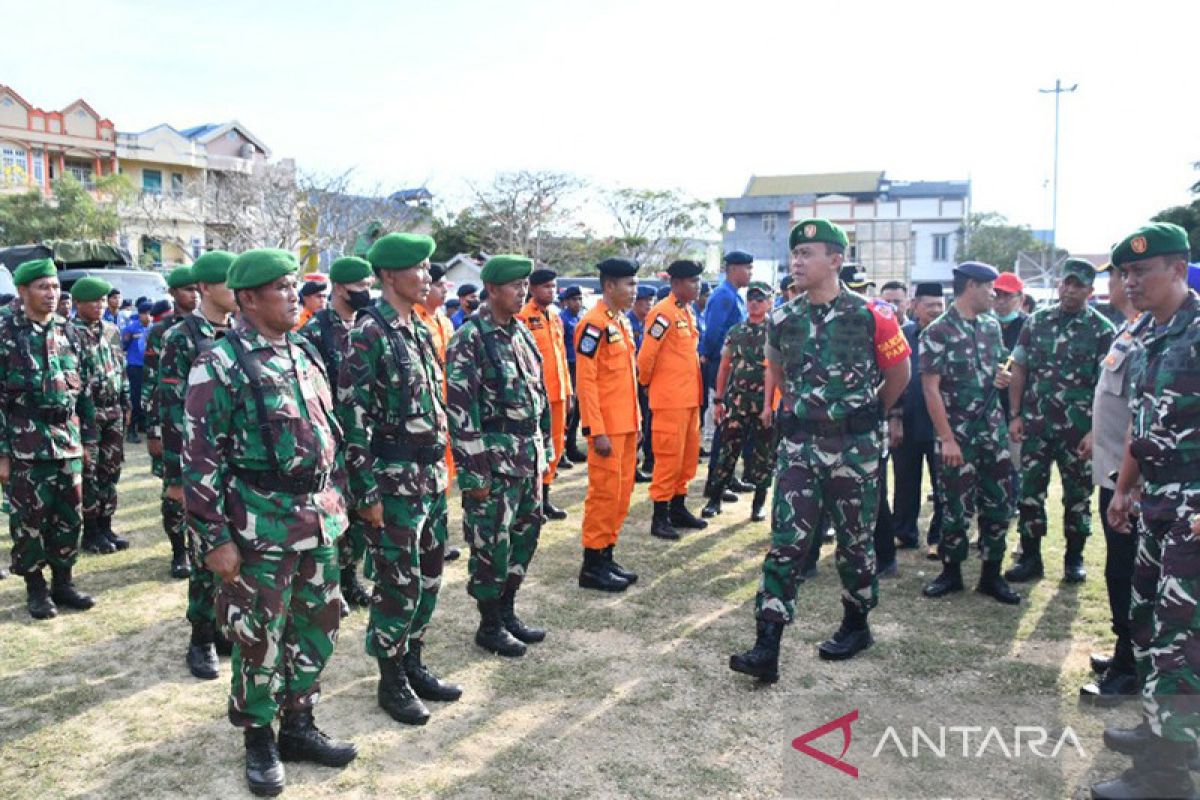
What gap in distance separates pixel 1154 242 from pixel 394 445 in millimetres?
3218

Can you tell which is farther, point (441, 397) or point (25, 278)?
point (25, 278)

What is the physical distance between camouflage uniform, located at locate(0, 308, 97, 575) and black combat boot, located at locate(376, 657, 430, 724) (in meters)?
2.70

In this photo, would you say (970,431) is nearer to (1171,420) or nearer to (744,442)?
(1171,420)

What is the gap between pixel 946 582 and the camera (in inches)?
220

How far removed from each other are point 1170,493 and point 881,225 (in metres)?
55.2

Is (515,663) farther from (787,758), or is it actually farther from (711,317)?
(711,317)

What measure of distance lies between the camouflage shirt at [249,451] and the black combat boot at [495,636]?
153 cm

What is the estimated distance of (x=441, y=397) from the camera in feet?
13.3

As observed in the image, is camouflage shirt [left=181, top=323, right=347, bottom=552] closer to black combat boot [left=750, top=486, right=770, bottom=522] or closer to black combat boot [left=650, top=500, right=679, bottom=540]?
black combat boot [left=650, top=500, right=679, bottom=540]

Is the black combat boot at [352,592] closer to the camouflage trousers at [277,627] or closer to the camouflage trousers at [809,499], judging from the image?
the camouflage trousers at [277,627]

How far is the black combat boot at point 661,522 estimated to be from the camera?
697 cm

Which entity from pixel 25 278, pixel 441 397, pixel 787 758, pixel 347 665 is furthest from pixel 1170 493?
pixel 25 278

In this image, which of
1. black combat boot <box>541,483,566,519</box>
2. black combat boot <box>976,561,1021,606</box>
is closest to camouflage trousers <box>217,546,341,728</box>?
black combat boot <box>976,561,1021,606</box>

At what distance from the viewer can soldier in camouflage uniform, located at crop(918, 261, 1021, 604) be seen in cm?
544
